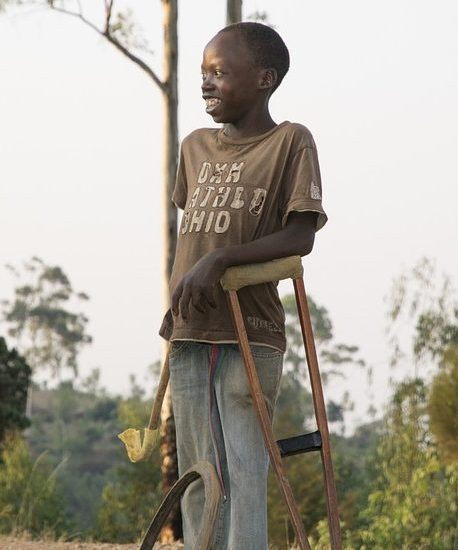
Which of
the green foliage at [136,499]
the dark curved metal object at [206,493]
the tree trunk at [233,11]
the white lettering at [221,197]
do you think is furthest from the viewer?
the green foliage at [136,499]

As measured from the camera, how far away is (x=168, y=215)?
10336mm

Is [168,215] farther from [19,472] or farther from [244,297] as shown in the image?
[19,472]

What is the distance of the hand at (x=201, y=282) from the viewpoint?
369cm

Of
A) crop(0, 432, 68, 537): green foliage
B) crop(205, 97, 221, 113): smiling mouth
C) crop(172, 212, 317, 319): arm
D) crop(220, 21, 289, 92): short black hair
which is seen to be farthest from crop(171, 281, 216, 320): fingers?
crop(0, 432, 68, 537): green foliage

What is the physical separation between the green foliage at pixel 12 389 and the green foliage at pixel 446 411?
10.5 meters

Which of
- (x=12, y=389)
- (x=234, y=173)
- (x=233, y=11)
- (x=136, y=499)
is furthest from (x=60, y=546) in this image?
(x=12, y=389)

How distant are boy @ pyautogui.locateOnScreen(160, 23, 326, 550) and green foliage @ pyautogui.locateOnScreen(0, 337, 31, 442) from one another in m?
17.4

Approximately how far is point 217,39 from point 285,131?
34 cm

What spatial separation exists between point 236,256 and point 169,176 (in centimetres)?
681

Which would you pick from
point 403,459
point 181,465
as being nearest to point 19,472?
point 403,459

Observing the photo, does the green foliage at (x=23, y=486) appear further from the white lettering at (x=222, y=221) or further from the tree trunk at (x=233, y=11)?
the white lettering at (x=222, y=221)

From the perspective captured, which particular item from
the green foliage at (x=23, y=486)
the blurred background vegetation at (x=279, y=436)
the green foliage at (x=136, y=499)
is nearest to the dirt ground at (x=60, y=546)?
the blurred background vegetation at (x=279, y=436)

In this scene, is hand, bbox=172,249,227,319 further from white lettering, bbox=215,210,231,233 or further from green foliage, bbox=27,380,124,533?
green foliage, bbox=27,380,124,533

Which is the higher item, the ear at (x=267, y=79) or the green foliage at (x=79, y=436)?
the green foliage at (x=79, y=436)
